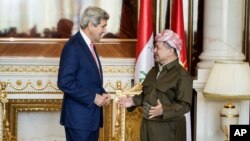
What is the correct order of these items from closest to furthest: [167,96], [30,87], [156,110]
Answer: [156,110], [167,96], [30,87]

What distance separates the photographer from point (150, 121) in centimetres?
344

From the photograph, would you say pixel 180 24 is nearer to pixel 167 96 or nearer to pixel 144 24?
pixel 144 24

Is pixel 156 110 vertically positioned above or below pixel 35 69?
below

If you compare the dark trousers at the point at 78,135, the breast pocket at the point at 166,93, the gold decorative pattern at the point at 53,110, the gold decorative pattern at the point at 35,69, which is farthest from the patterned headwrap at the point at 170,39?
the gold decorative pattern at the point at 35,69

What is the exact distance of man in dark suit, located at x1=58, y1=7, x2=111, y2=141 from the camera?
3400 millimetres

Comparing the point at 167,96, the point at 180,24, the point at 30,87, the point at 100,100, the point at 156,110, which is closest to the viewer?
the point at 156,110

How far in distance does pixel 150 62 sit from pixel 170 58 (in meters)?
1.56

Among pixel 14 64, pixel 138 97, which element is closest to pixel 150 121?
pixel 138 97

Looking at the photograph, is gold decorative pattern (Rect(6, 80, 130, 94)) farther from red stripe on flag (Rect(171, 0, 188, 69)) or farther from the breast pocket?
the breast pocket

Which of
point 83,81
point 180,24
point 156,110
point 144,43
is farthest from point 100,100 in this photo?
point 180,24

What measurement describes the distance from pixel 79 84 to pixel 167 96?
62cm

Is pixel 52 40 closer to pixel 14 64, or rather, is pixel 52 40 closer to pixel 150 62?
pixel 14 64

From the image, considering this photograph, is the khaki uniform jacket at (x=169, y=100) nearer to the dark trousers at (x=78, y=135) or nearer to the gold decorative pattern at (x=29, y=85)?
the dark trousers at (x=78, y=135)

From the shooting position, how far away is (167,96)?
11.1 ft
